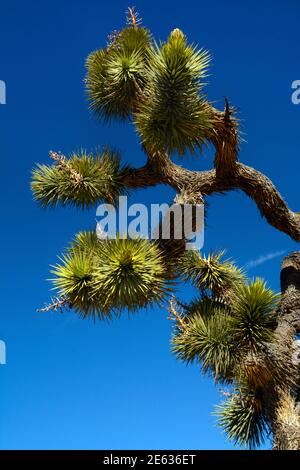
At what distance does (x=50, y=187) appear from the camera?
9258 mm

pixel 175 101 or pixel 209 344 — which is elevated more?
pixel 175 101

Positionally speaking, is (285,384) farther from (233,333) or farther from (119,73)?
(119,73)

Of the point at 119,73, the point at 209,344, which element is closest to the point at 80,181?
the point at 119,73

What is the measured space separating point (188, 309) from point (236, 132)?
2458 mm

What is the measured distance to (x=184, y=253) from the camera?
28.6 feet

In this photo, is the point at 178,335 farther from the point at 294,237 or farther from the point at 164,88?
the point at 164,88

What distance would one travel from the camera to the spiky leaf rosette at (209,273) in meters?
9.50

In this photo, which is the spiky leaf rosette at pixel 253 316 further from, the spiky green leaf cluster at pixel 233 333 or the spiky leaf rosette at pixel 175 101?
the spiky leaf rosette at pixel 175 101

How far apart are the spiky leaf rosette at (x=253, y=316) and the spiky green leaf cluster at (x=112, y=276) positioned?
3.42ft

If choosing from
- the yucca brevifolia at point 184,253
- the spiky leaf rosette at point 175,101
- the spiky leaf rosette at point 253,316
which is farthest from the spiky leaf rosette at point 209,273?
the spiky leaf rosette at point 175,101

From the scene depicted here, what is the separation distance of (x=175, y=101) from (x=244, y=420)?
166 inches
